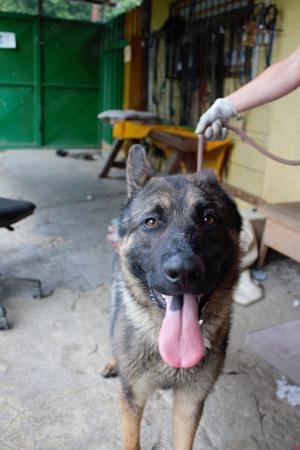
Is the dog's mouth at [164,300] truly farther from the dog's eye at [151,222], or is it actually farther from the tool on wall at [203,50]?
the tool on wall at [203,50]

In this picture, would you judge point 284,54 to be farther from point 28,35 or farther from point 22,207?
point 28,35

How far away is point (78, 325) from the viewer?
9.47 ft

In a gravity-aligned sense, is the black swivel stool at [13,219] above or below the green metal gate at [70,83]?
below

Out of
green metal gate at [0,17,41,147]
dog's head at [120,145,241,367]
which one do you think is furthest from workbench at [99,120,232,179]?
green metal gate at [0,17,41,147]

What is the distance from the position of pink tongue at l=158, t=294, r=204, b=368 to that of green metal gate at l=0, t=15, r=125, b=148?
321 inches

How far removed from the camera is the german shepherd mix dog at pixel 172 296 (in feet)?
4.94

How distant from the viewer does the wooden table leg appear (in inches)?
282

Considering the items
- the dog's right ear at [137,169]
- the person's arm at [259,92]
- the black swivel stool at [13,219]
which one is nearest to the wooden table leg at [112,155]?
the black swivel stool at [13,219]

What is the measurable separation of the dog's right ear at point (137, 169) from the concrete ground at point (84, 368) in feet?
3.88

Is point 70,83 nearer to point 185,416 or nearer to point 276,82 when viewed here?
point 276,82

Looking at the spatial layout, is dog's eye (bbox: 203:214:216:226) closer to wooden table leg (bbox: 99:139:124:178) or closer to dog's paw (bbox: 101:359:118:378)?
dog's paw (bbox: 101:359:118:378)

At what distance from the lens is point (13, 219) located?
2920mm

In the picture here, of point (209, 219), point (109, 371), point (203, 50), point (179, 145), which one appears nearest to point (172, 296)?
point (209, 219)

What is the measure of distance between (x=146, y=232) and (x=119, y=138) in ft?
18.1
